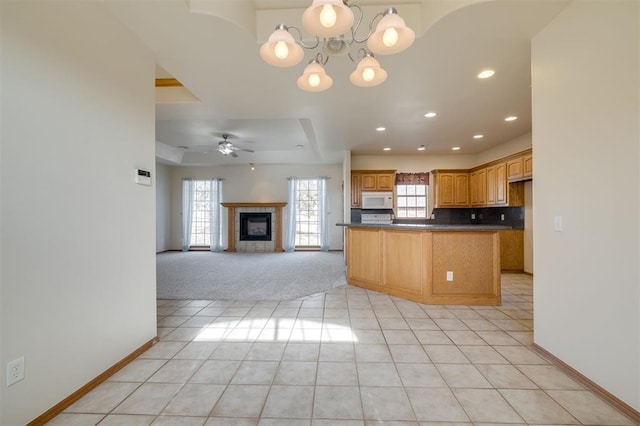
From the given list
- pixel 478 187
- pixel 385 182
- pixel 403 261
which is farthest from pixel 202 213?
pixel 478 187

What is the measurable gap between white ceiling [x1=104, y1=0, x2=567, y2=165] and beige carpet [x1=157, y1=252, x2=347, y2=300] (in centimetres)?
267

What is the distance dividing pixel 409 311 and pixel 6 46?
3.81m

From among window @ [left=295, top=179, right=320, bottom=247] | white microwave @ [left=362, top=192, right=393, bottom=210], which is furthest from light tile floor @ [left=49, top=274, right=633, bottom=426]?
window @ [left=295, top=179, right=320, bottom=247]

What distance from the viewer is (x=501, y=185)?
16.8 feet

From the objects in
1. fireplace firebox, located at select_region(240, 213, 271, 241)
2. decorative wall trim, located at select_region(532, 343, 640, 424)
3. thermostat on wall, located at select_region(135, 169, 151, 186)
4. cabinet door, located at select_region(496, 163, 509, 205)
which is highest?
cabinet door, located at select_region(496, 163, 509, 205)

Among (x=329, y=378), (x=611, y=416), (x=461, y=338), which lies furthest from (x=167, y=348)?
(x=611, y=416)

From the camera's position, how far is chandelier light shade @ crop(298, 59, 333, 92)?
188 cm

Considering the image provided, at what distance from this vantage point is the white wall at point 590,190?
1516 mm

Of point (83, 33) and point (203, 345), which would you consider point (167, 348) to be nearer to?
point (203, 345)

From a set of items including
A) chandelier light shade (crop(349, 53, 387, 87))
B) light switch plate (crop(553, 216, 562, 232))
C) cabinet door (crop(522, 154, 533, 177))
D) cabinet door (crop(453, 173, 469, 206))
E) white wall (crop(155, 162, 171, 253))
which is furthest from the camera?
white wall (crop(155, 162, 171, 253))

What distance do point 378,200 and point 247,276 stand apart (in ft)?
11.4

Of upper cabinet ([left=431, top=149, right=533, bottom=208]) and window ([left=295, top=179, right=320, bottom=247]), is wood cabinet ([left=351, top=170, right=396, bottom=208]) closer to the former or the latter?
upper cabinet ([left=431, top=149, right=533, bottom=208])

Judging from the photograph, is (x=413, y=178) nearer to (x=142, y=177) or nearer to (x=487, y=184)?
(x=487, y=184)

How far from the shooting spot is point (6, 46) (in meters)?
1.32
